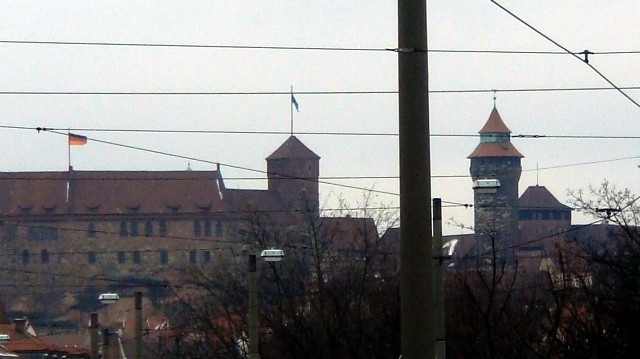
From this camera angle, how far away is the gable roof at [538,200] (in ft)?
495

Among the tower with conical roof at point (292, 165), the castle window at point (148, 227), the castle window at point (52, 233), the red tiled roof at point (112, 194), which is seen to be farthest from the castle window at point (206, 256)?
the castle window at point (52, 233)

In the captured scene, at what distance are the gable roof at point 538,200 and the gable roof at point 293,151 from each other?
21293mm

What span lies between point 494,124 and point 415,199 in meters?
136

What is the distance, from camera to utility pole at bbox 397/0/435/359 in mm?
7211

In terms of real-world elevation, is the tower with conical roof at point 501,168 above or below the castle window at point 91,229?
above

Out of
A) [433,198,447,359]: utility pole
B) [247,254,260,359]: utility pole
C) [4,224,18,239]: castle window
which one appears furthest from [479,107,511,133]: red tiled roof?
[433,198,447,359]: utility pole

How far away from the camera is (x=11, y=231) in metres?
132

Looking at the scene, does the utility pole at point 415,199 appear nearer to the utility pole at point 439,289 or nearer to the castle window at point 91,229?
the utility pole at point 439,289

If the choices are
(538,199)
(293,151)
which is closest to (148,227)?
(293,151)

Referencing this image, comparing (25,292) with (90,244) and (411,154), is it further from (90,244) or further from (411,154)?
(411,154)

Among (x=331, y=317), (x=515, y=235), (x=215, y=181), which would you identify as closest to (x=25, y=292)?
(x=215, y=181)

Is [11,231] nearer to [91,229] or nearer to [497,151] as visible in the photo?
[91,229]

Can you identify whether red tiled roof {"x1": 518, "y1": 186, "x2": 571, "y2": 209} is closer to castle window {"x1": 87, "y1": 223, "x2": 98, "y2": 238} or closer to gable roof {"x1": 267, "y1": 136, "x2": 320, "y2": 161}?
gable roof {"x1": 267, "y1": 136, "x2": 320, "y2": 161}

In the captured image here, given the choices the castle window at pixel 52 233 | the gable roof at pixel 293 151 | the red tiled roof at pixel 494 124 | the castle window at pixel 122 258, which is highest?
the red tiled roof at pixel 494 124
